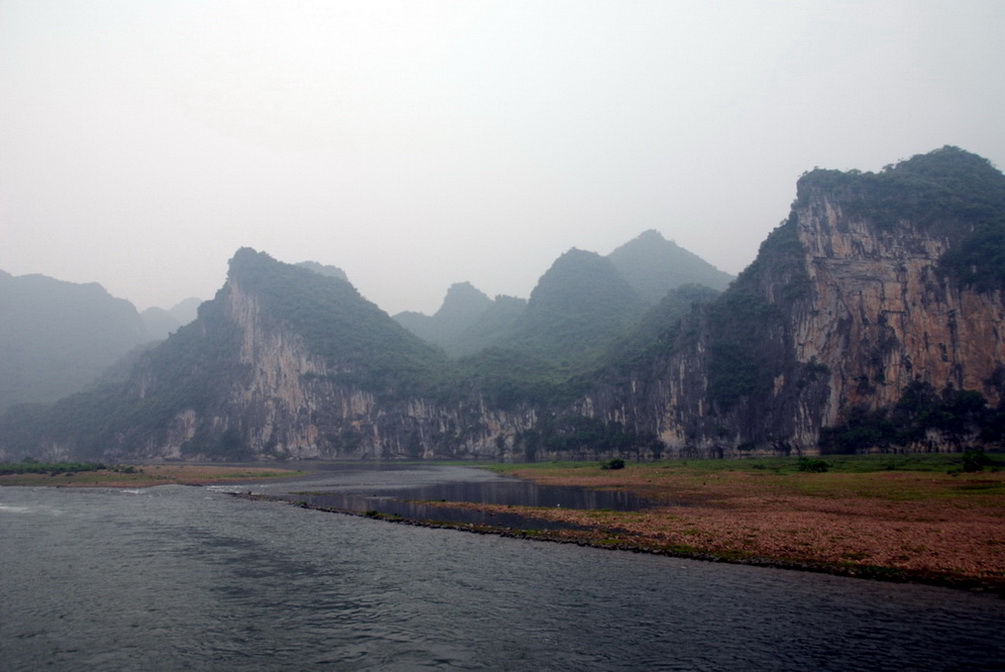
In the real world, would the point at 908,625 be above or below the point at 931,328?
below

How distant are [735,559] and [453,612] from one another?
12794 millimetres

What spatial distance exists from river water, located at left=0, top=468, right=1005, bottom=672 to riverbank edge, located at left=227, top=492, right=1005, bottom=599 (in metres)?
0.73

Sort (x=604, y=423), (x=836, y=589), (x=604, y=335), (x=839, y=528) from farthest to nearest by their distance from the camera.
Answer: (x=604, y=335) → (x=604, y=423) → (x=839, y=528) → (x=836, y=589)

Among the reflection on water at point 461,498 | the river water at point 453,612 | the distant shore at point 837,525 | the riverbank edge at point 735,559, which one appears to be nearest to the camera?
the river water at point 453,612

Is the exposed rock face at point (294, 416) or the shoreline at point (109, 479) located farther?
the exposed rock face at point (294, 416)

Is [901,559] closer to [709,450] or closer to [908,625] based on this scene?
[908,625]

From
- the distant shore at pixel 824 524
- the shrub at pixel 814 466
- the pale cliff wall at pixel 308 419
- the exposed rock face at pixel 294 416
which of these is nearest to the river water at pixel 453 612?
the distant shore at pixel 824 524

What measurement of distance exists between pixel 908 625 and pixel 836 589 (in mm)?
3652

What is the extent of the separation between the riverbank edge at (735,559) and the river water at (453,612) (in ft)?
2.40

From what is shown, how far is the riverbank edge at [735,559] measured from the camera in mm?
19891

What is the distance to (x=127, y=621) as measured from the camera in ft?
61.2

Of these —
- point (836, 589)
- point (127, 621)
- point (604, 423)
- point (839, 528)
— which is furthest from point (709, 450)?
point (127, 621)

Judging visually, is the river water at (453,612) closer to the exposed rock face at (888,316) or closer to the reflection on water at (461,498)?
the reflection on water at (461,498)

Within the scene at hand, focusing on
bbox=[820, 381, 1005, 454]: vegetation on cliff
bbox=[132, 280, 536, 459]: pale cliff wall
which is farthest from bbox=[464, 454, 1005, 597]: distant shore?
bbox=[132, 280, 536, 459]: pale cliff wall
